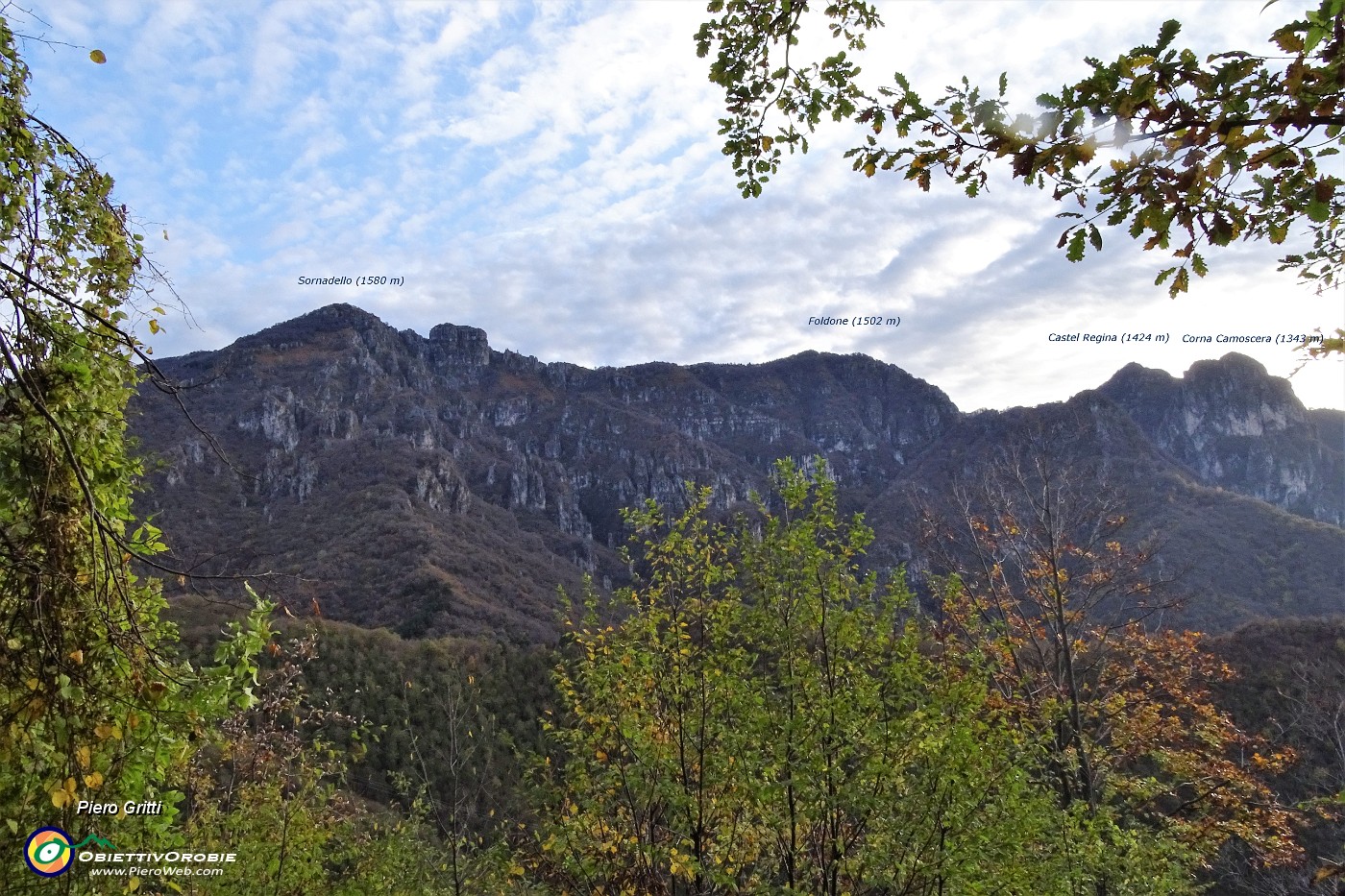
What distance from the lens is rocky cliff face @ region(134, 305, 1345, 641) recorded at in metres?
85.2

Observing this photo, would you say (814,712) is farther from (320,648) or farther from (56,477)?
(320,648)

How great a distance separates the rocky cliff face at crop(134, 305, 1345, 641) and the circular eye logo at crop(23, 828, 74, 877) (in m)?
60.9

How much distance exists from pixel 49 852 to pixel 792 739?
4256 mm

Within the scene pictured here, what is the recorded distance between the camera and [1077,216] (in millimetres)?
2123

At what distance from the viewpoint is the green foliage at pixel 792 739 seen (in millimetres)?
5031

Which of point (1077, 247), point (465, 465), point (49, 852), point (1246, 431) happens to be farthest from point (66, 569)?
point (1246, 431)

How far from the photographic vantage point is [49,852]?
3.08 meters

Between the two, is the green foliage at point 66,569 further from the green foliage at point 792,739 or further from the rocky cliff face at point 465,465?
the rocky cliff face at point 465,465

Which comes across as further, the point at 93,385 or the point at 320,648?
the point at 320,648

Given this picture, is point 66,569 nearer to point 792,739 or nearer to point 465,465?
point 792,739

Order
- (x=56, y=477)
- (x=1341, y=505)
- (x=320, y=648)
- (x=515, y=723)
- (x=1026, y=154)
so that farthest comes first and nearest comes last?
(x=1341, y=505), (x=320, y=648), (x=515, y=723), (x=56, y=477), (x=1026, y=154)

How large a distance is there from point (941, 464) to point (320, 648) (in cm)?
15677

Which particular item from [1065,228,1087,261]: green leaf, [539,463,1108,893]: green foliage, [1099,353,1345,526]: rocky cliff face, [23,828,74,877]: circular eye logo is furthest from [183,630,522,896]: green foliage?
[1099,353,1345,526]: rocky cliff face

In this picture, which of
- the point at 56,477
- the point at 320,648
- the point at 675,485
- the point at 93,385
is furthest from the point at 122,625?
the point at 675,485
